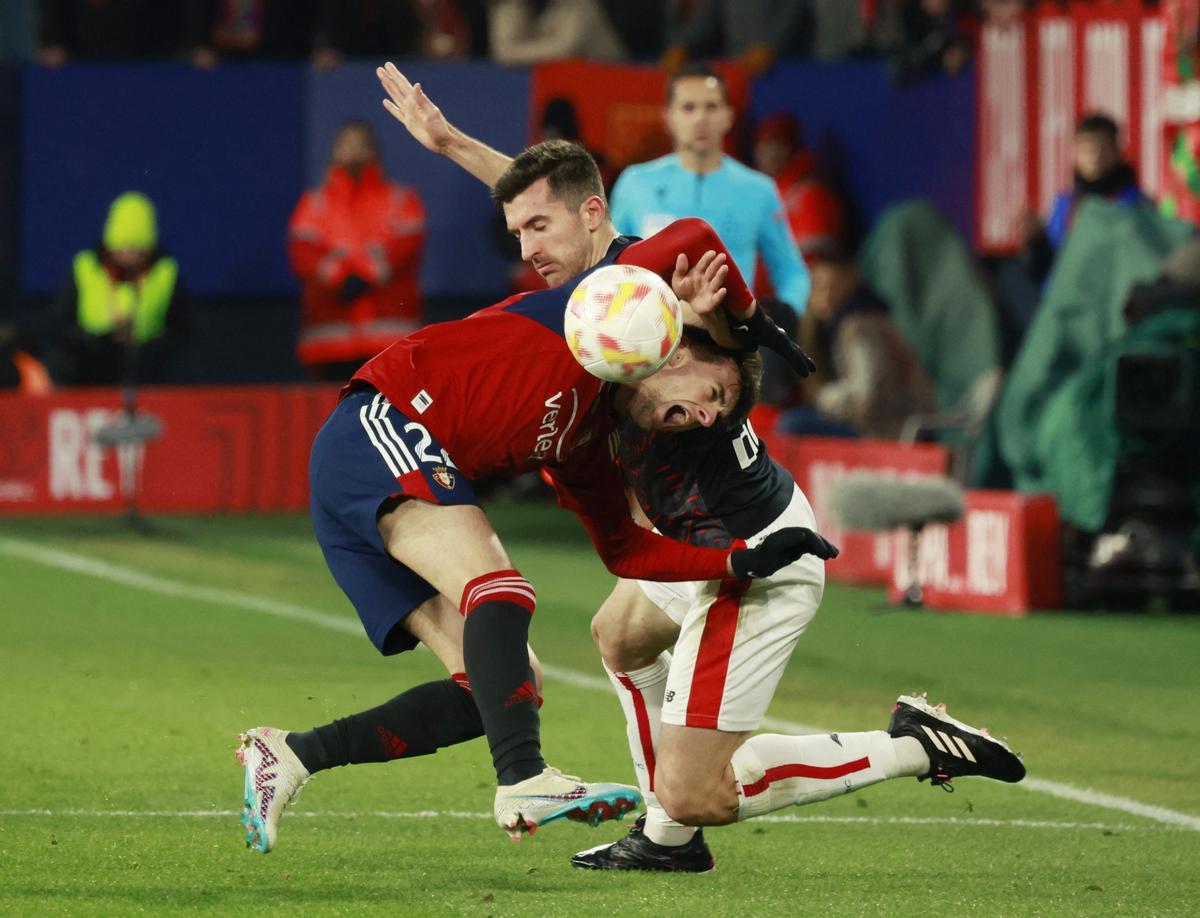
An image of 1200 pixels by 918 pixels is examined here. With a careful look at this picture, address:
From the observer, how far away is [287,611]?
452 inches

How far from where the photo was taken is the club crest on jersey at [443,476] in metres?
5.62

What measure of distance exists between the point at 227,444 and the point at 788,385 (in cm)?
334

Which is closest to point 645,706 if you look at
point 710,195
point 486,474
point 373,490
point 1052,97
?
point 486,474

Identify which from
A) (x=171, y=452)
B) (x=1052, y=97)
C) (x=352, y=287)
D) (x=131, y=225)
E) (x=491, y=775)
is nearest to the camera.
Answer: (x=491, y=775)

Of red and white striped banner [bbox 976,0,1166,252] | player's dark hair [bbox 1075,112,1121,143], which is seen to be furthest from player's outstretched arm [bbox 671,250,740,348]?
red and white striped banner [bbox 976,0,1166,252]

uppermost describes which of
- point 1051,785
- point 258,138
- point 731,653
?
point 258,138

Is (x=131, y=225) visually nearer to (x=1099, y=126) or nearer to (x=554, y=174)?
(x=1099, y=126)

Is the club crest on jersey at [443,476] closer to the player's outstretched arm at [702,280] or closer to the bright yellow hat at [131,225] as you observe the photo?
the player's outstretched arm at [702,280]

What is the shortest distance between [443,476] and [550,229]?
76cm

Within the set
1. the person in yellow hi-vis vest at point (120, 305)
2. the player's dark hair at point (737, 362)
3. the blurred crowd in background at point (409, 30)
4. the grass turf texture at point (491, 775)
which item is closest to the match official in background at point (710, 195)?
the grass turf texture at point (491, 775)

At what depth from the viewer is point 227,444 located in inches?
603

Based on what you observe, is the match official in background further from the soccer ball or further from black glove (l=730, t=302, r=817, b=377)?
the soccer ball

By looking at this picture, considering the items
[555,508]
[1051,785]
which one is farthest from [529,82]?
[1051,785]

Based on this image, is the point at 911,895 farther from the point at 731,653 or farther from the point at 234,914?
the point at 234,914
